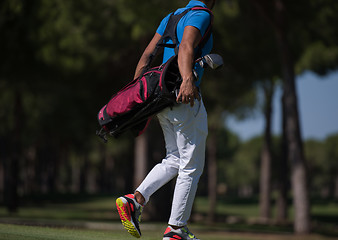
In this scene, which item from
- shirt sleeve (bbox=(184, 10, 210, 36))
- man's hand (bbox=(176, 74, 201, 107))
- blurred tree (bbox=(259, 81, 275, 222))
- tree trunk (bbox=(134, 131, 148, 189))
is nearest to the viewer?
man's hand (bbox=(176, 74, 201, 107))

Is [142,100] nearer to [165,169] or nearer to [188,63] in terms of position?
[188,63]

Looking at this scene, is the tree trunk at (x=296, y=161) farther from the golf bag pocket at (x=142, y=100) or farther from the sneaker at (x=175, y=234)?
the sneaker at (x=175, y=234)

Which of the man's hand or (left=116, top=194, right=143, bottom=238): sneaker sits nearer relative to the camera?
the man's hand

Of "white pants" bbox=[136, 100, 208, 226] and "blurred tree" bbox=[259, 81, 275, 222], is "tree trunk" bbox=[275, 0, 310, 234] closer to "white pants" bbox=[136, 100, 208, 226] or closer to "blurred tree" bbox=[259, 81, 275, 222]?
"white pants" bbox=[136, 100, 208, 226]

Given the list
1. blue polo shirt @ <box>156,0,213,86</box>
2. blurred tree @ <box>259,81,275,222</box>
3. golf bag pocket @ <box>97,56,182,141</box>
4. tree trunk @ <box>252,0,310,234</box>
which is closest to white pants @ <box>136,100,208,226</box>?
golf bag pocket @ <box>97,56,182,141</box>

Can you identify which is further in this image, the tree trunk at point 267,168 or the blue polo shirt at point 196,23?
the tree trunk at point 267,168

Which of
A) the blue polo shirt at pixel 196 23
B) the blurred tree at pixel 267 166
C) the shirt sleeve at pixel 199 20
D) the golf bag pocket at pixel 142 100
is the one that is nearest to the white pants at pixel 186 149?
the golf bag pocket at pixel 142 100

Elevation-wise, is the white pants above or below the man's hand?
below

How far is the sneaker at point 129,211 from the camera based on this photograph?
441 cm

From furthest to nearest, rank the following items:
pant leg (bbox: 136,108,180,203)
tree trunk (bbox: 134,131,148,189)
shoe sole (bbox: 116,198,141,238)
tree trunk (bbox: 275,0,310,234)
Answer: tree trunk (bbox: 134,131,148,189)
tree trunk (bbox: 275,0,310,234)
pant leg (bbox: 136,108,180,203)
shoe sole (bbox: 116,198,141,238)

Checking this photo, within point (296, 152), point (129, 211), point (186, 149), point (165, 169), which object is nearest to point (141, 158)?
point (296, 152)

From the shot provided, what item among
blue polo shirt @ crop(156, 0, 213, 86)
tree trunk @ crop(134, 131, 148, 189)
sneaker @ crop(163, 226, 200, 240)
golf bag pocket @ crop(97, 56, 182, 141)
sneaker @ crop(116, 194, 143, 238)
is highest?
tree trunk @ crop(134, 131, 148, 189)

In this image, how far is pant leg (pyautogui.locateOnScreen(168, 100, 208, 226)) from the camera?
4.32 meters

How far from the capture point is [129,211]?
4414 mm
